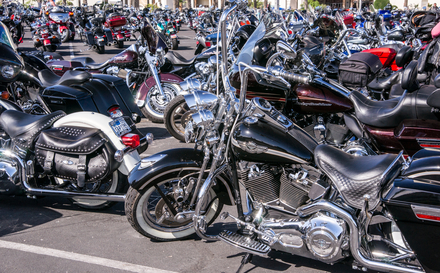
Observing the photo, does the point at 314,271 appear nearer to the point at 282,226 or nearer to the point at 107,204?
the point at 282,226

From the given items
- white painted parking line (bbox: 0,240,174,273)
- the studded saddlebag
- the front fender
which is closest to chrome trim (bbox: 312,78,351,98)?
the front fender

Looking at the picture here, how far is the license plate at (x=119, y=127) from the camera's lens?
3.40 m

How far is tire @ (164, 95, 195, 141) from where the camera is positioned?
217 inches

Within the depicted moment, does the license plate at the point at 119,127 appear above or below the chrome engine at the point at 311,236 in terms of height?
above

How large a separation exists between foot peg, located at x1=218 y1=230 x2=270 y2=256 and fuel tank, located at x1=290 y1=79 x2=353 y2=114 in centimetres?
209

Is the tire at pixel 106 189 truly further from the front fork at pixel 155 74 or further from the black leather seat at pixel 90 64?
the black leather seat at pixel 90 64

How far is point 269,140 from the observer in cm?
261

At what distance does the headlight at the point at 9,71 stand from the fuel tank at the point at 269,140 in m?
3.45

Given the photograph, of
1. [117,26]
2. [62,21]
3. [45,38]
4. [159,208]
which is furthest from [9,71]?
[62,21]

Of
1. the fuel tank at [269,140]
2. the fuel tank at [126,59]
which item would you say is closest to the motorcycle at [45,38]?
the fuel tank at [126,59]

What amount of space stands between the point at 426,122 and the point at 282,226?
5.39ft

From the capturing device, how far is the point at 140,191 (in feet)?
9.64

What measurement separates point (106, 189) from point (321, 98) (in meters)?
2.41

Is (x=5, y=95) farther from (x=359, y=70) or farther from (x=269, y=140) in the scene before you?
(x=359, y=70)
